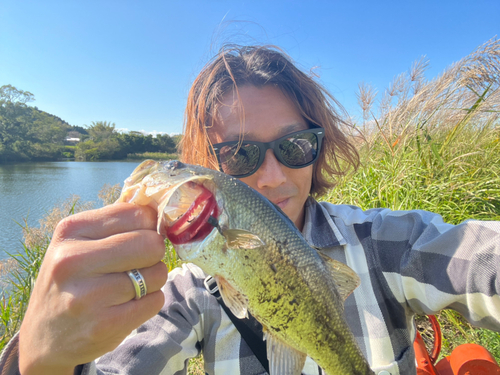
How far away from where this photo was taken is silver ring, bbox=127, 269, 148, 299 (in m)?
1.13

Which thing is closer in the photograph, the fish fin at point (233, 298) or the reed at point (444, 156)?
the fish fin at point (233, 298)

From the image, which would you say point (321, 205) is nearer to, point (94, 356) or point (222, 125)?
point (222, 125)

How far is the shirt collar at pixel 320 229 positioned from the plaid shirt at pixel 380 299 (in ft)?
0.04

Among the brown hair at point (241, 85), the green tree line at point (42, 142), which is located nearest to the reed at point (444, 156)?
the brown hair at point (241, 85)

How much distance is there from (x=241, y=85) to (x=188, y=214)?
152 cm

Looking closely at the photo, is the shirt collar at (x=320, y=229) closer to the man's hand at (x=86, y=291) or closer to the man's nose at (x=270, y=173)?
the man's nose at (x=270, y=173)

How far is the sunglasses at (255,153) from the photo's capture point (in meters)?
2.06

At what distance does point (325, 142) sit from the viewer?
282 cm

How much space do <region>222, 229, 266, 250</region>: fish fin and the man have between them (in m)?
0.31

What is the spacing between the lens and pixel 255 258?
122cm

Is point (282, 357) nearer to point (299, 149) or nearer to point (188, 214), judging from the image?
point (188, 214)

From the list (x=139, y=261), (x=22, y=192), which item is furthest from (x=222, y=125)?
(x=22, y=192)

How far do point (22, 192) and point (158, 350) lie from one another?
2277 centimetres

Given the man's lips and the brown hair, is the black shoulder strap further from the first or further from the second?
the brown hair
